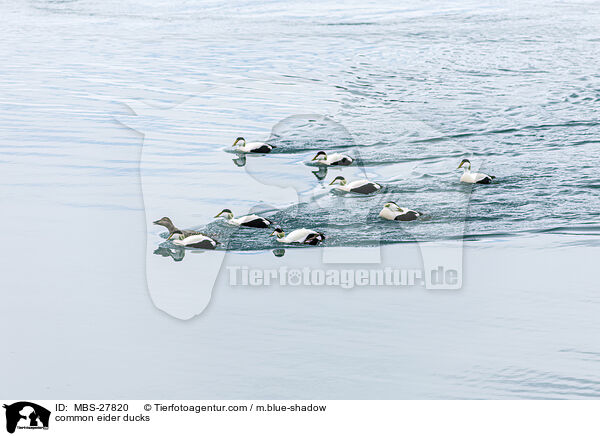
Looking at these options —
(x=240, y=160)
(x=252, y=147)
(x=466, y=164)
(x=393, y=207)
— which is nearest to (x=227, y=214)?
(x=393, y=207)

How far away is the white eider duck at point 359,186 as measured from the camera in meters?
11.2

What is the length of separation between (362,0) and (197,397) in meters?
24.8

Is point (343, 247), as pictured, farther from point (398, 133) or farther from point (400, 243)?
point (398, 133)

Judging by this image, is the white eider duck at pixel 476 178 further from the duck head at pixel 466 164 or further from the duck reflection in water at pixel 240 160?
the duck reflection in water at pixel 240 160

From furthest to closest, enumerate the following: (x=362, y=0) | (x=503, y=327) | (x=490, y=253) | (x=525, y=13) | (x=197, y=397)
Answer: (x=362, y=0) < (x=525, y=13) < (x=490, y=253) < (x=503, y=327) < (x=197, y=397)

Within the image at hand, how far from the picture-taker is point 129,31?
24812mm

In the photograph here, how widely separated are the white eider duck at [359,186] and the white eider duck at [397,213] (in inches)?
43.1

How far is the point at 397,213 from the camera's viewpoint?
10062mm

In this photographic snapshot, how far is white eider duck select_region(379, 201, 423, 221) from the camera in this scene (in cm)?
1005

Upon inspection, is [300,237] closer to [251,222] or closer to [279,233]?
[279,233]

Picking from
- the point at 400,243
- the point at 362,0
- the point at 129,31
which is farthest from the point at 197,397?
the point at 362,0

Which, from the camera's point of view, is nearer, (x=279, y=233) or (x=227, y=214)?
(x=279, y=233)

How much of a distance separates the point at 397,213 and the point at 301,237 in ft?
4.16

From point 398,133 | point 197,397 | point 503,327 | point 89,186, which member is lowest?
point 197,397
